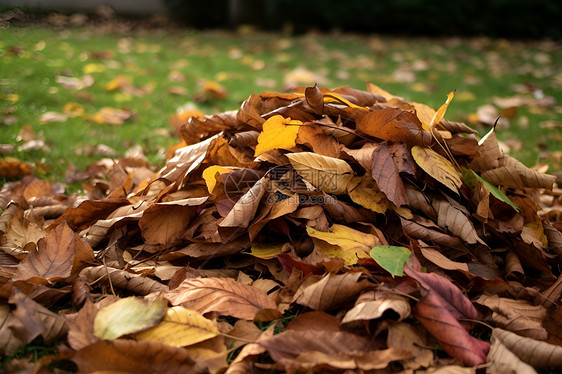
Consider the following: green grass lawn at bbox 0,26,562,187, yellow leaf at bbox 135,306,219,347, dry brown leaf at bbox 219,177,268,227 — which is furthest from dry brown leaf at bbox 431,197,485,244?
green grass lawn at bbox 0,26,562,187

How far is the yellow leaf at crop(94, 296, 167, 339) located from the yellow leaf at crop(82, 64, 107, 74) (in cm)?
405

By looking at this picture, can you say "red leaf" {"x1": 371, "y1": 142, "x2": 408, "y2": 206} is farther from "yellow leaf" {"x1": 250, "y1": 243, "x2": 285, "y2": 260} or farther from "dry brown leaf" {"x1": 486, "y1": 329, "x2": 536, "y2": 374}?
"dry brown leaf" {"x1": 486, "y1": 329, "x2": 536, "y2": 374}

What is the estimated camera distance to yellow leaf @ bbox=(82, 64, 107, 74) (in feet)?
15.3

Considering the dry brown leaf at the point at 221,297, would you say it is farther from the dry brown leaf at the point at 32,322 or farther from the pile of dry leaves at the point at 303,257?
the dry brown leaf at the point at 32,322

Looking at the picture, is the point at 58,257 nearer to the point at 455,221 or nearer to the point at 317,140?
the point at 317,140

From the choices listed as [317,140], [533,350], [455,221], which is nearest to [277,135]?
[317,140]

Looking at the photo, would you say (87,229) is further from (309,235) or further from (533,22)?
(533,22)

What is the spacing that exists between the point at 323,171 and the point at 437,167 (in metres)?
0.38

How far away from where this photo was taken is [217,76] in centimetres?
508

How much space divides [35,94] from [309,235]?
10.7 ft

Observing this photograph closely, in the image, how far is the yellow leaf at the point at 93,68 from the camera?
4.66 metres

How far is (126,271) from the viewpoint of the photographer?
4.66ft

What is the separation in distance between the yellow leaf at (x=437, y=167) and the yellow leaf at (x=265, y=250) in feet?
1.76

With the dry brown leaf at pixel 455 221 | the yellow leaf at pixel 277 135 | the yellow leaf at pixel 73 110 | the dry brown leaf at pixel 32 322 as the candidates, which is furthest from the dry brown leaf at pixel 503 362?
the yellow leaf at pixel 73 110
